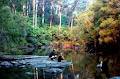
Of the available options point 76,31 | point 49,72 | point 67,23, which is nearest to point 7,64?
point 49,72

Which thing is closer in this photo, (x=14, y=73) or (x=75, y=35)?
(x=14, y=73)

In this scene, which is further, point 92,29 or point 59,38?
point 59,38

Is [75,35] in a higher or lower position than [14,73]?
higher

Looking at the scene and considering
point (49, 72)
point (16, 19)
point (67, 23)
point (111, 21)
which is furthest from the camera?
point (67, 23)

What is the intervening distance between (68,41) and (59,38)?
6.25 feet

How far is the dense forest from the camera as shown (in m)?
24.2

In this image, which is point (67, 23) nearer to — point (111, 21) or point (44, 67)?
point (111, 21)

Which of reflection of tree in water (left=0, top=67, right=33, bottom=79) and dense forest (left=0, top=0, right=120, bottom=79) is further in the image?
dense forest (left=0, top=0, right=120, bottom=79)

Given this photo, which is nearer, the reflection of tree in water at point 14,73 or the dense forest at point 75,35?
the reflection of tree in water at point 14,73

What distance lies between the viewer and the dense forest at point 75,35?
24.2 meters

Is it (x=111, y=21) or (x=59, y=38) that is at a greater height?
(x=111, y=21)

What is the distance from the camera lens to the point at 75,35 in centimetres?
3962

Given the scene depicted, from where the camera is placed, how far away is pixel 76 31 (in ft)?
126

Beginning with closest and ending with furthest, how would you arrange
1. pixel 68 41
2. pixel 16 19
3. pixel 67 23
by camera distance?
pixel 16 19, pixel 68 41, pixel 67 23
